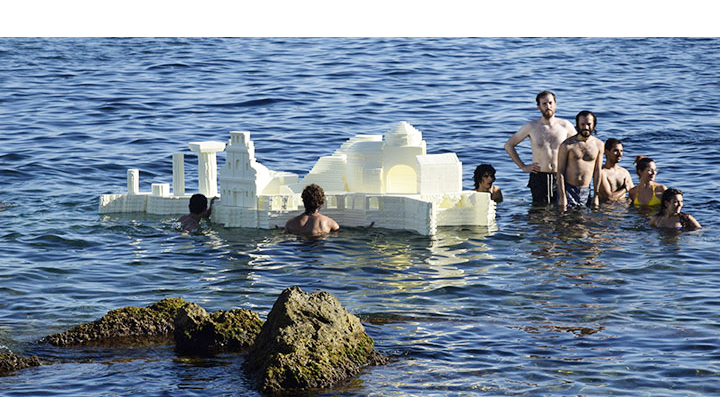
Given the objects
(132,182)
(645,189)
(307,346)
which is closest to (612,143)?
(645,189)

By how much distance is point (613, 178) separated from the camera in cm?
2280

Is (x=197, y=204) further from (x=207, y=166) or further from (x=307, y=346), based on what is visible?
(x=307, y=346)

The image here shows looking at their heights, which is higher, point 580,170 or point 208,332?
point 580,170

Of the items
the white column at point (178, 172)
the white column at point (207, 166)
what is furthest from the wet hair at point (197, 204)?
the white column at point (178, 172)

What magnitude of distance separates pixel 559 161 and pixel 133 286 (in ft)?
30.6

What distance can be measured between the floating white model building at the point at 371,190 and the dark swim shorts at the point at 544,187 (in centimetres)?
183

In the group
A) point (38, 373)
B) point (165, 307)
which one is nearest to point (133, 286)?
point (165, 307)

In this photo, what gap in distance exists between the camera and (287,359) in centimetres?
1167

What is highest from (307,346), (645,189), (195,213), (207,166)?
(207,166)

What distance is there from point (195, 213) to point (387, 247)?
4.30 meters

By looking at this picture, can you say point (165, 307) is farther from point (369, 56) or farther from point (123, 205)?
point (369, 56)

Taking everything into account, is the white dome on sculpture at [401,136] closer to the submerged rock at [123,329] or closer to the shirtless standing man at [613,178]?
the shirtless standing man at [613,178]

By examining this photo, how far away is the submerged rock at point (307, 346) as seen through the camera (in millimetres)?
11633

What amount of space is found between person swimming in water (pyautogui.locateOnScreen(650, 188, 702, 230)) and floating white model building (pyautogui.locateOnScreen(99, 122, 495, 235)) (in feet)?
11.0
